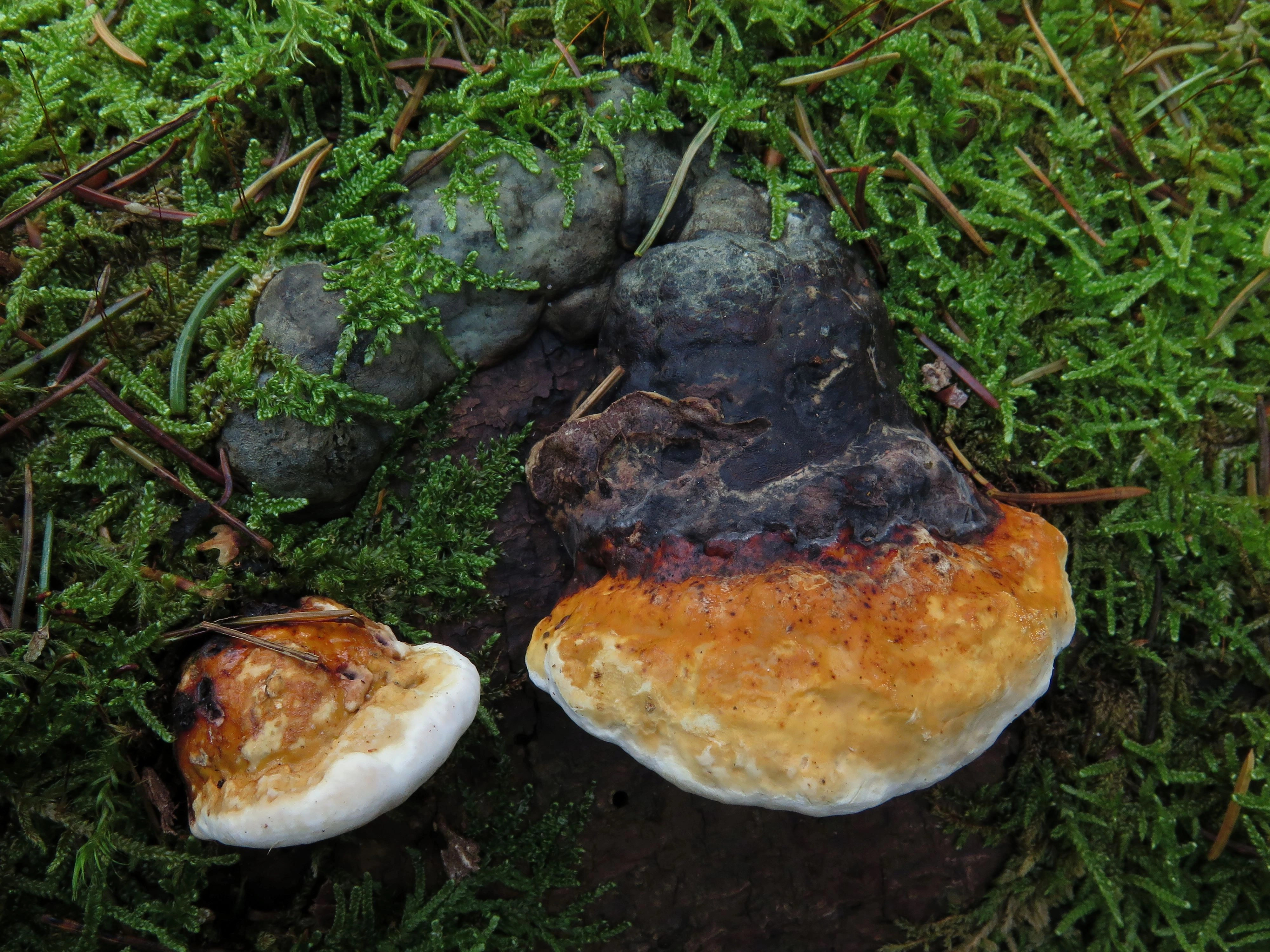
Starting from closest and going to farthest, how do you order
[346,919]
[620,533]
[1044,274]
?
[620,533], [346,919], [1044,274]

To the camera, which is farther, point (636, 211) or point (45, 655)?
point (636, 211)

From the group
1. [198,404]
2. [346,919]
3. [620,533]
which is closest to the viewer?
[620,533]

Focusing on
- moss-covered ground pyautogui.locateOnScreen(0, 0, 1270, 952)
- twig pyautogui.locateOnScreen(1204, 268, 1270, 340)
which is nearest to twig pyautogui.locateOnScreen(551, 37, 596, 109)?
moss-covered ground pyautogui.locateOnScreen(0, 0, 1270, 952)

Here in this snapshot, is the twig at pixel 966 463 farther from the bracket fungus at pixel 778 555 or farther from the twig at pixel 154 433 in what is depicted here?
the twig at pixel 154 433

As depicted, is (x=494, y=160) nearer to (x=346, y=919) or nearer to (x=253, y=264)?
(x=253, y=264)

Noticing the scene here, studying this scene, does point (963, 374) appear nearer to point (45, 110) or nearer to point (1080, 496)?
point (1080, 496)

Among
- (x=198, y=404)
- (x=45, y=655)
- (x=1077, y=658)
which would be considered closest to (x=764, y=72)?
(x=198, y=404)

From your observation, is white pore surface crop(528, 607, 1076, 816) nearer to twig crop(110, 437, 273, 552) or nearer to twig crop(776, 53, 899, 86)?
twig crop(110, 437, 273, 552)
